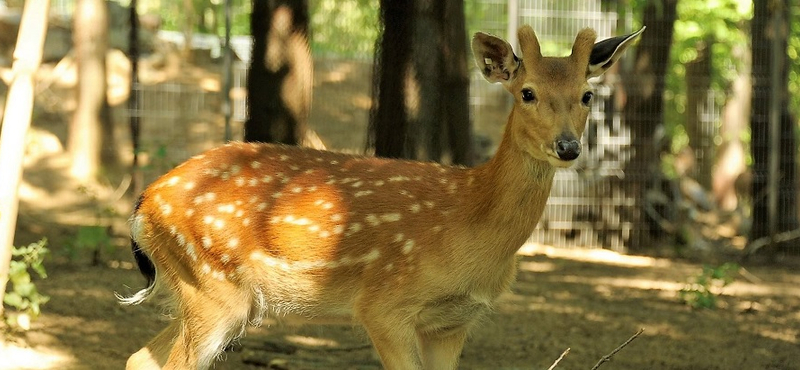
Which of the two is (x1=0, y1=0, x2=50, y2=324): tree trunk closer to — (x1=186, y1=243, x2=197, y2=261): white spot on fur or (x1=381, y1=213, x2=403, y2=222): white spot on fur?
(x1=186, y1=243, x2=197, y2=261): white spot on fur

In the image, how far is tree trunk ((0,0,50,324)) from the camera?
6074 mm

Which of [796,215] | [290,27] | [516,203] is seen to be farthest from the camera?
[796,215]

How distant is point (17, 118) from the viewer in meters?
6.14

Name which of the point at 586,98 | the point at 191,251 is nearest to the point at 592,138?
the point at 586,98

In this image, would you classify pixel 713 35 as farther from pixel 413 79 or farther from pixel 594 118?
pixel 413 79

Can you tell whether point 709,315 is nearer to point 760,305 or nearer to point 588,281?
point 760,305

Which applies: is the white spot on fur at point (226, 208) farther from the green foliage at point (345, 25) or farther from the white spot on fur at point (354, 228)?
the green foliage at point (345, 25)

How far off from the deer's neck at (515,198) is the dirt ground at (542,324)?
598 millimetres

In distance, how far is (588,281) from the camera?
10.6 metres

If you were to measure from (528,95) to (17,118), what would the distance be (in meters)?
2.96

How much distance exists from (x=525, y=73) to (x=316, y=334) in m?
3.13

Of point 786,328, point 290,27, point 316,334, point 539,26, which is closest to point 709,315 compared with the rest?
point 786,328

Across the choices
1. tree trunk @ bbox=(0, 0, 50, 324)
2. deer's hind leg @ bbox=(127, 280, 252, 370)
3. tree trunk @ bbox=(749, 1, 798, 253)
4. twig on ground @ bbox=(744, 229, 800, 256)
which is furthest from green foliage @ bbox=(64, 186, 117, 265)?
tree trunk @ bbox=(749, 1, 798, 253)

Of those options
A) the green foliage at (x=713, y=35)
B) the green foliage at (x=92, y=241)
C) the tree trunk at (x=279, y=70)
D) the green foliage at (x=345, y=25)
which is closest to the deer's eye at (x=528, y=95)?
the tree trunk at (x=279, y=70)
